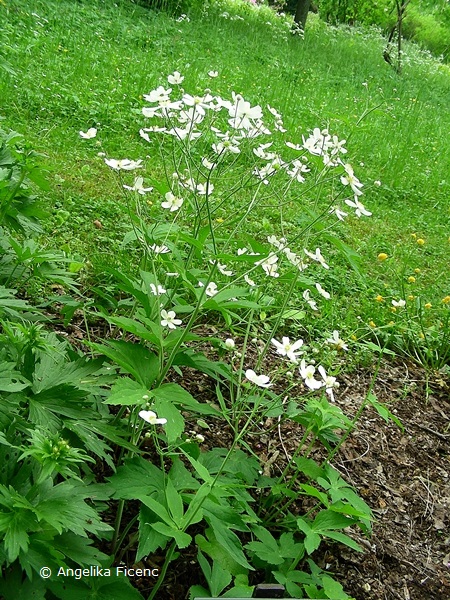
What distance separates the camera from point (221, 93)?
532 centimetres

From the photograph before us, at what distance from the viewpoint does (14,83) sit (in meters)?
4.21

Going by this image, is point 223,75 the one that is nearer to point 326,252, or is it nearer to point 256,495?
point 326,252

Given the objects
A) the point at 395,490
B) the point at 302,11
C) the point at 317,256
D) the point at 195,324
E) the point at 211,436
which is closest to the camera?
the point at 317,256

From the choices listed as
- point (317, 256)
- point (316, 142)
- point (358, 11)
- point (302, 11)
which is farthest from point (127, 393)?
point (358, 11)

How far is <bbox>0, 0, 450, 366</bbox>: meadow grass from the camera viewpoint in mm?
3204

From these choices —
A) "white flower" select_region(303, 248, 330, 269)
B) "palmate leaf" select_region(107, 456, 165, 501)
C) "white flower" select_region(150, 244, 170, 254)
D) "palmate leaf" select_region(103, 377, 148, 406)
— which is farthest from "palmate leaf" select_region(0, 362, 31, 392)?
"white flower" select_region(303, 248, 330, 269)

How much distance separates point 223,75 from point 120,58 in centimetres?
106

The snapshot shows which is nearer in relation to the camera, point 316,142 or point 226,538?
point 226,538

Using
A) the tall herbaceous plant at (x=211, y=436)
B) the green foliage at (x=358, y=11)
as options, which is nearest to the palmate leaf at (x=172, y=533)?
the tall herbaceous plant at (x=211, y=436)

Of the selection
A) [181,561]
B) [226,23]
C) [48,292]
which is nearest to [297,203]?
[48,292]

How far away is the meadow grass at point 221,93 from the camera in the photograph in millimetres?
3204

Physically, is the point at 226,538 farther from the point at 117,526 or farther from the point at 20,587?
the point at 20,587

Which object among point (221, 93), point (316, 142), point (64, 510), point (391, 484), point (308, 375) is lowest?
point (391, 484)

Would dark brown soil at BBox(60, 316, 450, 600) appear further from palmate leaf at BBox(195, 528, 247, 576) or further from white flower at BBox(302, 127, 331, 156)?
white flower at BBox(302, 127, 331, 156)
